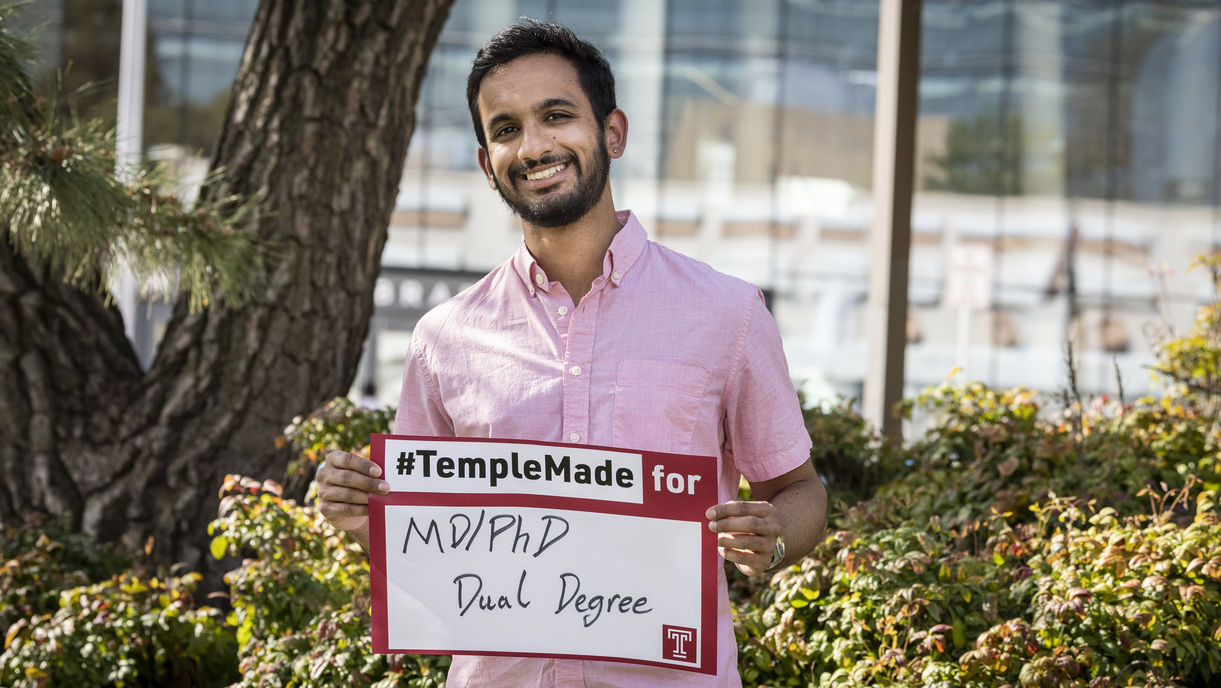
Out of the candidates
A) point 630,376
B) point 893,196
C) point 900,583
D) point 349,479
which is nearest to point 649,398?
point 630,376

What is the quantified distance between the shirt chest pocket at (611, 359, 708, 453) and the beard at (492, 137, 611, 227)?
9.0 inches

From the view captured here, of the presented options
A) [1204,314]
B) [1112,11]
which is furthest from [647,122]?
[1204,314]

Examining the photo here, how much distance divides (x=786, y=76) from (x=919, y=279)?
3408 mm

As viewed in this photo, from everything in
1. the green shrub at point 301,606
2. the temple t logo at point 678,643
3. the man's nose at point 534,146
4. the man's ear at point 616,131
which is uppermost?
the man's ear at point 616,131

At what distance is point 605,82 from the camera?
191 centimetres

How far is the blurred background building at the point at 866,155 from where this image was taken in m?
17.2

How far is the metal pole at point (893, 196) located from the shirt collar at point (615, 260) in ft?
11.0

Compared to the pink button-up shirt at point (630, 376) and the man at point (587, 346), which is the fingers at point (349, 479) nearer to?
the man at point (587, 346)

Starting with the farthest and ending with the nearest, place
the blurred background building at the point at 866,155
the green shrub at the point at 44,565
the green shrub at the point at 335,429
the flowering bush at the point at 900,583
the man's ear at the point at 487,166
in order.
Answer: the blurred background building at the point at 866,155 < the green shrub at the point at 335,429 < the green shrub at the point at 44,565 < the flowering bush at the point at 900,583 < the man's ear at the point at 487,166

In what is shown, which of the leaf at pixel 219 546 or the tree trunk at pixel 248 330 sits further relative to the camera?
the tree trunk at pixel 248 330

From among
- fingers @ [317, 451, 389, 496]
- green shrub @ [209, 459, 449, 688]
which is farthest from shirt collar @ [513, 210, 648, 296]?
green shrub @ [209, 459, 449, 688]

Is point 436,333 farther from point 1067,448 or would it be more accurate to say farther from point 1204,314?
point 1204,314

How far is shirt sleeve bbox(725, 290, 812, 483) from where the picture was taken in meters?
1.80

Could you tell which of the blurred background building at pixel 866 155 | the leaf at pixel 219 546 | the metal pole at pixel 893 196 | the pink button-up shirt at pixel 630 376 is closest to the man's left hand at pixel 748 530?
the pink button-up shirt at pixel 630 376
